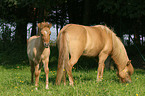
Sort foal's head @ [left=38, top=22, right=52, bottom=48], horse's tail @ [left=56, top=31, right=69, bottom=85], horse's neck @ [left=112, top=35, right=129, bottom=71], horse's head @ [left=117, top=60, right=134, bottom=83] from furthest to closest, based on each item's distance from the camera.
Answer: horse's neck @ [left=112, top=35, right=129, bottom=71]
horse's head @ [left=117, top=60, right=134, bottom=83]
horse's tail @ [left=56, top=31, right=69, bottom=85]
foal's head @ [left=38, top=22, right=52, bottom=48]

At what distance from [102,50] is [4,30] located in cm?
1087

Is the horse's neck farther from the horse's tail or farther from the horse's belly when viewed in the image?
the horse's tail

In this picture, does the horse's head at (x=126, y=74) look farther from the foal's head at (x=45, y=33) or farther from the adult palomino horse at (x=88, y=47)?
the foal's head at (x=45, y=33)

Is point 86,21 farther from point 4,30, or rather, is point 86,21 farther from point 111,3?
point 4,30

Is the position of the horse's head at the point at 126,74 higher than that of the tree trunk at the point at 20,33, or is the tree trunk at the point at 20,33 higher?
the tree trunk at the point at 20,33

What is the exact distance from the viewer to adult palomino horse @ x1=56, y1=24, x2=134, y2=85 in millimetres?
5449

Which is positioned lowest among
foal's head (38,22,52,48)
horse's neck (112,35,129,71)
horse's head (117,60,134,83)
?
horse's head (117,60,134,83)

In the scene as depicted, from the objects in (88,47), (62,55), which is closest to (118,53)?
(88,47)

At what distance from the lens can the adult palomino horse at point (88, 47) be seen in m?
5.45

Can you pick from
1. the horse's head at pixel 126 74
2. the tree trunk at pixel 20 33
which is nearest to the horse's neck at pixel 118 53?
the horse's head at pixel 126 74

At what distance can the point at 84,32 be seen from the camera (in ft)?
19.6

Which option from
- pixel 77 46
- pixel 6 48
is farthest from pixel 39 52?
pixel 6 48

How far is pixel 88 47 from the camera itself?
5.99m

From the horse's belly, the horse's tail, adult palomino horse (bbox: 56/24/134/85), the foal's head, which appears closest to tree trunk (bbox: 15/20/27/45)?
adult palomino horse (bbox: 56/24/134/85)
